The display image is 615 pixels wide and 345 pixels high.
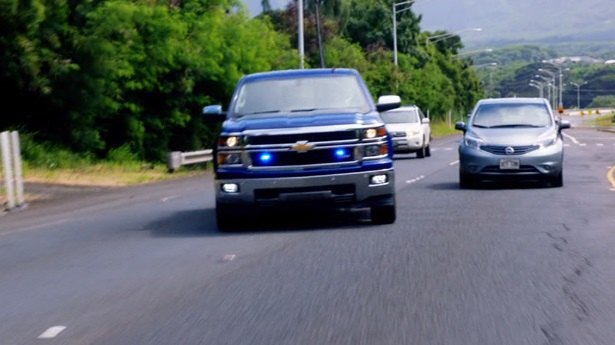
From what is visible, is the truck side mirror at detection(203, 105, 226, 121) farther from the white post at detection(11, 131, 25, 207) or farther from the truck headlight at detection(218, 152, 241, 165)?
the white post at detection(11, 131, 25, 207)

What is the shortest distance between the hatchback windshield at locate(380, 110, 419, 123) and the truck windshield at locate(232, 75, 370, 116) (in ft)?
75.6

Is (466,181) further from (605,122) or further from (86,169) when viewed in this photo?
(605,122)

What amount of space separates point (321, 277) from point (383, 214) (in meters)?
4.47

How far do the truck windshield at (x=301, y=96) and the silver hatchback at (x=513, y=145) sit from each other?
19.6 ft

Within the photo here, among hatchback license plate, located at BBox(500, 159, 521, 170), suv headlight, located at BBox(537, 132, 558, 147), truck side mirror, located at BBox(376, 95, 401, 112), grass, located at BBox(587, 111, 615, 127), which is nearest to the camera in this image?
truck side mirror, located at BBox(376, 95, 401, 112)

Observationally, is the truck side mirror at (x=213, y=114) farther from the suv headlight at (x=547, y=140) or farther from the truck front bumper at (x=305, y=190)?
the suv headlight at (x=547, y=140)

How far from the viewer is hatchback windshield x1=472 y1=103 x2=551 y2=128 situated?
899 inches

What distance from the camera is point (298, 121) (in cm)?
1517

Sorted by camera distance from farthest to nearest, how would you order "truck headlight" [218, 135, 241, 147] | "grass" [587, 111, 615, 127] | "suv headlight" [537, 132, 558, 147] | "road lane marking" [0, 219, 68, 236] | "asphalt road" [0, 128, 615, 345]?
"grass" [587, 111, 615, 127] → "suv headlight" [537, 132, 558, 147] → "road lane marking" [0, 219, 68, 236] → "truck headlight" [218, 135, 241, 147] → "asphalt road" [0, 128, 615, 345]

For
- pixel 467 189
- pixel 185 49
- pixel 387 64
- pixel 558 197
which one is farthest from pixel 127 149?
pixel 387 64

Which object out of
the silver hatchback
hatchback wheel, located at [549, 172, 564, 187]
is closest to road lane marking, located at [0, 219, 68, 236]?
Answer: the silver hatchback

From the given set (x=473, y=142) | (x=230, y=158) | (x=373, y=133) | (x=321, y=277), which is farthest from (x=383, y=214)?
(x=473, y=142)

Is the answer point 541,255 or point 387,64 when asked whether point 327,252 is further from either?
point 387,64

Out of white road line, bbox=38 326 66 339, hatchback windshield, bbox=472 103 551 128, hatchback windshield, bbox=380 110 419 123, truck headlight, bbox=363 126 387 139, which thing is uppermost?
truck headlight, bbox=363 126 387 139
